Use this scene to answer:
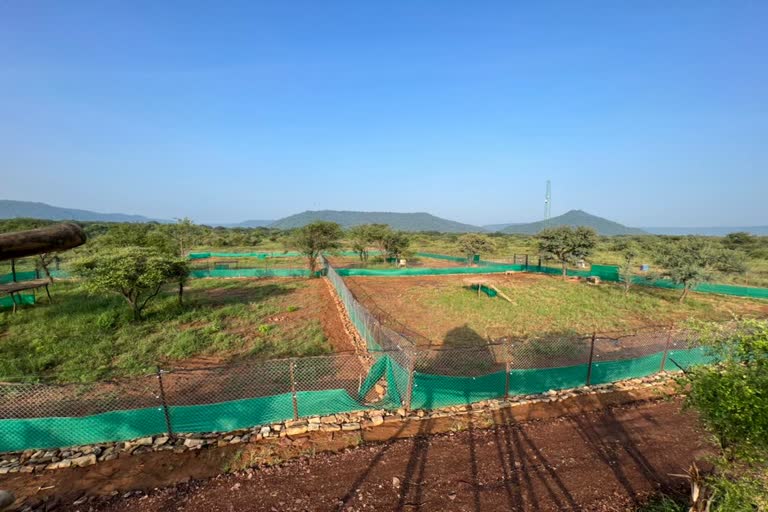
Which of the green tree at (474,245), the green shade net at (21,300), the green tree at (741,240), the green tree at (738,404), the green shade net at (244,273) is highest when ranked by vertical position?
the green tree at (741,240)

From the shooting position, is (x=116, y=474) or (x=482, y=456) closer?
(x=116, y=474)

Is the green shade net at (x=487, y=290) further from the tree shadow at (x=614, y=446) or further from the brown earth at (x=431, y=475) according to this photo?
the brown earth at (x=431, y=475)

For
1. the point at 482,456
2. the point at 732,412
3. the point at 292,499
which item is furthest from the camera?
the point at 482,456

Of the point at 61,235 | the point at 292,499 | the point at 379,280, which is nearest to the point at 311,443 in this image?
the point at 292,499

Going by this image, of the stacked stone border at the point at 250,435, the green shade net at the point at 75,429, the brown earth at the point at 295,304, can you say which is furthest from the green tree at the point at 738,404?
the brown earth at the point at 295,304

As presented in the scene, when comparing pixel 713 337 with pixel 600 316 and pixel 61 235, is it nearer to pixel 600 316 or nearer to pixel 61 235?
pixel 61 235

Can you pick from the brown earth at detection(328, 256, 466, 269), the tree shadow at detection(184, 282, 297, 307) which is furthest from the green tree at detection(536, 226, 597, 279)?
the tree shadow at detection(184, 282, 297, 307)
